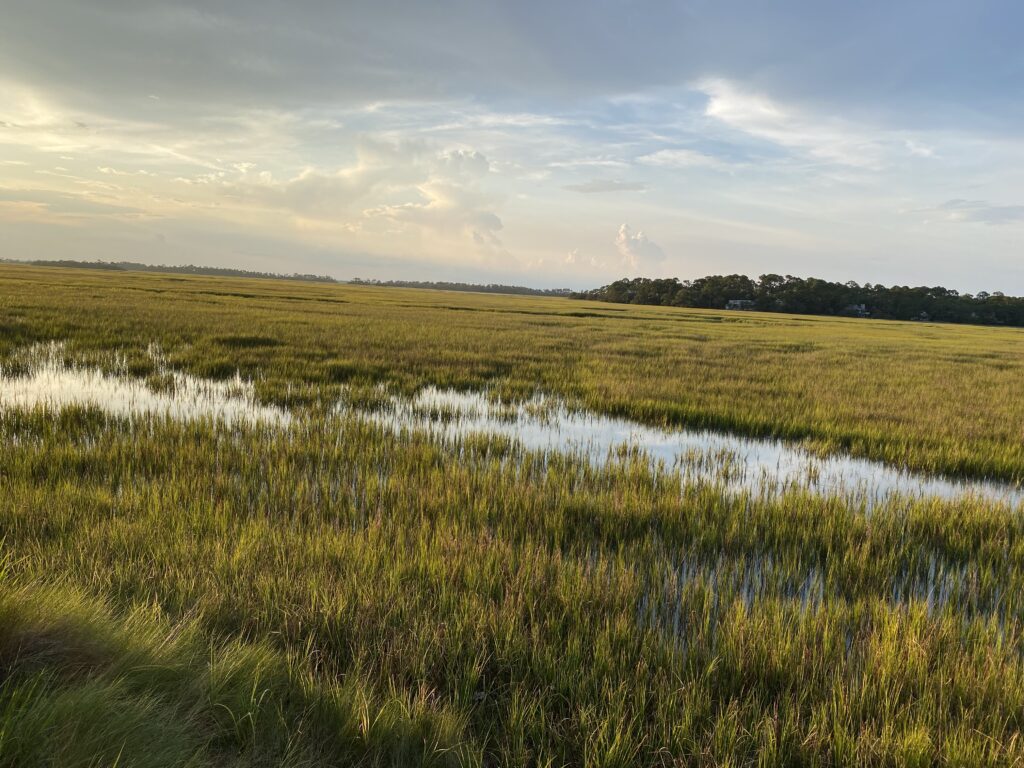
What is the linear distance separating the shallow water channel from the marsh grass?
47cm

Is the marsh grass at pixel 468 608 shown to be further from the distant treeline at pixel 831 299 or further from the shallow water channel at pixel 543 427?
the distant treeline at pixel 831 299

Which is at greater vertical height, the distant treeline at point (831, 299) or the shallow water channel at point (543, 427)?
the distant treeline at point (831, 299)

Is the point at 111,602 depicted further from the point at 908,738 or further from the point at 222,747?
the point at 908,738

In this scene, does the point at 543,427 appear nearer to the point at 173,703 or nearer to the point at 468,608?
the point at 468,608

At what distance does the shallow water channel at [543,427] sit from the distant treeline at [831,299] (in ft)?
289

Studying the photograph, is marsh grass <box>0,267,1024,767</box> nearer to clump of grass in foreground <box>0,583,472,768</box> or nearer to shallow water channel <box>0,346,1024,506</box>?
clump of grass in foreground <box>0,583,472,768</box>

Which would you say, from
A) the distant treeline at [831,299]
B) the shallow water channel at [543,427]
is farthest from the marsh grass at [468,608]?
the distant treeline at [831,299]

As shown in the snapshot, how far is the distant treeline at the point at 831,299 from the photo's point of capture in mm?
80625

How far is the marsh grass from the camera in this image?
188 centimetres

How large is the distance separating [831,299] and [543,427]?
302 feet

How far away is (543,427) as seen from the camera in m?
7.77

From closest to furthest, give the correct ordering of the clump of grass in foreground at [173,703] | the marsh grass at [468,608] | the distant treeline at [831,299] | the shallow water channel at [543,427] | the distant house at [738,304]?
the clump of grass in foreground at [173,703] < the marsh grass at [468,608] < the shallow water channel at [543,427] < the distant treeline at [831,299] < the distant house at [738,304]

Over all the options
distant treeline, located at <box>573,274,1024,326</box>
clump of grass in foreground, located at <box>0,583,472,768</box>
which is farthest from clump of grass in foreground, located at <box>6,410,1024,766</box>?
distant treeline, located at <box>573,274,1024,326</box>

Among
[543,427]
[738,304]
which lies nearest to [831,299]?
[738,304]
